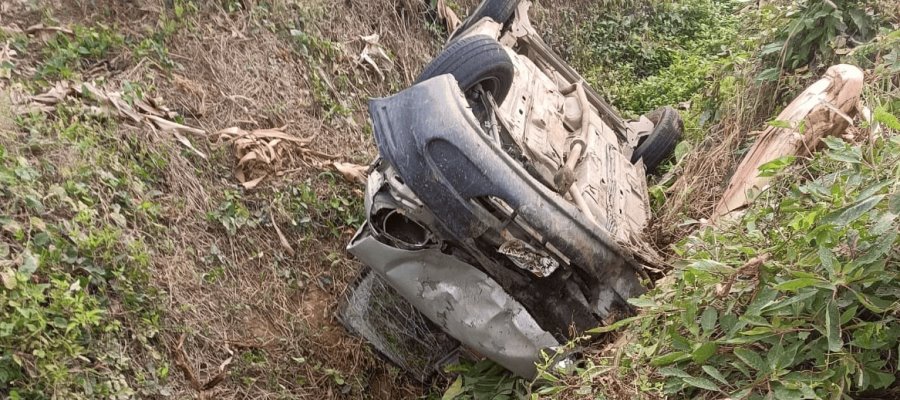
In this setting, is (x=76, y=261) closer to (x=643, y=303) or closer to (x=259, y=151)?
(x=259, y=151)

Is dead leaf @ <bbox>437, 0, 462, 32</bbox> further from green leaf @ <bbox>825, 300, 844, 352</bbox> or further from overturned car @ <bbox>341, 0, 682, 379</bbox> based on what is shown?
green leaf @ <bbox>825, 300, 844, 352</bbox>

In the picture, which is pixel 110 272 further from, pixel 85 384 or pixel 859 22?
pixel 859 22

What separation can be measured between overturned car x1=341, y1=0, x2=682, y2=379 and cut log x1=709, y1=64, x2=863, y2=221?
1.77 feet

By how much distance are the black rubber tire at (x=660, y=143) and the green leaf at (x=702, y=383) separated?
2871mm

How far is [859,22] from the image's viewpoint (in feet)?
13.6

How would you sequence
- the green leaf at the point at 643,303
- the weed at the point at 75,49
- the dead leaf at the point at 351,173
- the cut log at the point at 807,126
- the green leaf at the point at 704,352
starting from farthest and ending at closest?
the dead leaf at the point at 351,173 → the weed at the point at 75,49 → the cut log at the point at 807,126 → the green leaf at the point at 643,303 → the green leaf at the point at 704,352

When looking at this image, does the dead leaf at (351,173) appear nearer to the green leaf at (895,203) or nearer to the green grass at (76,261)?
the green grass at (76,261)

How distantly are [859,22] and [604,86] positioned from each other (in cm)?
234

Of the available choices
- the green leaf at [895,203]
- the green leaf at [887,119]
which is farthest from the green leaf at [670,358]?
the green leaf at [887,119]

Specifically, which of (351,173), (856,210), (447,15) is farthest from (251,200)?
(856,210)

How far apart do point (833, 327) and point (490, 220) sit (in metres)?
1.44

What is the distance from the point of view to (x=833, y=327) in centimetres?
207

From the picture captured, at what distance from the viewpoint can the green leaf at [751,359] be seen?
7.16ft

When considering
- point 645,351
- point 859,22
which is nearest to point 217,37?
point 645,351
